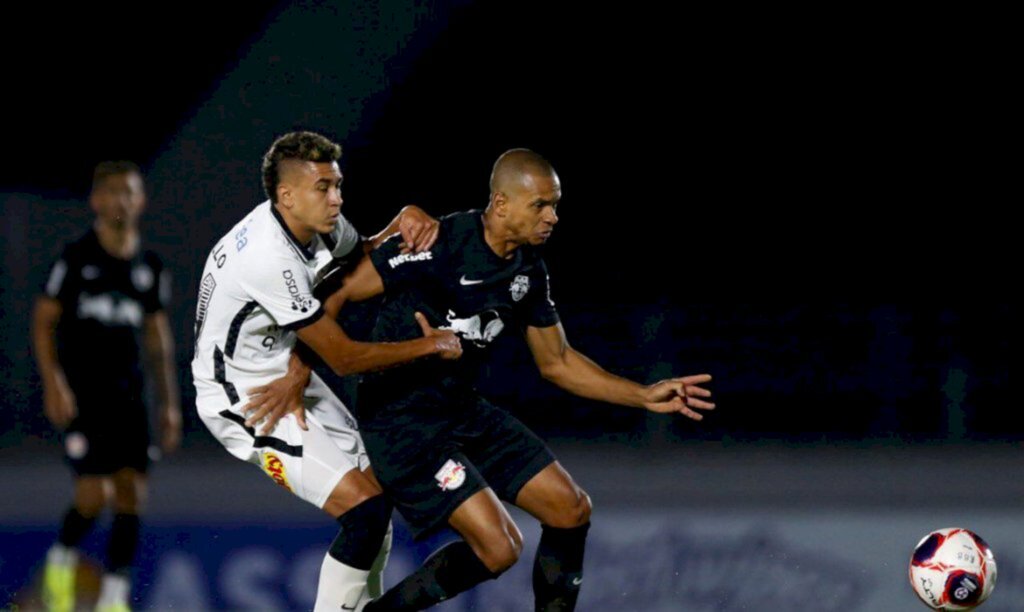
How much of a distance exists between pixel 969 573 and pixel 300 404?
7.98ft

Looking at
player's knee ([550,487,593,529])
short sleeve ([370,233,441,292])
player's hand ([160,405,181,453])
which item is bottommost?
player's knee ([550,487,593,529])

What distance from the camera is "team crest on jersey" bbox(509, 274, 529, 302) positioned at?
5035mm

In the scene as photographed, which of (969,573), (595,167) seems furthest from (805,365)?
(969,573)

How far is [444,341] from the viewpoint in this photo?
15.4ft

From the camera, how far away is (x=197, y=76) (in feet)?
40.1

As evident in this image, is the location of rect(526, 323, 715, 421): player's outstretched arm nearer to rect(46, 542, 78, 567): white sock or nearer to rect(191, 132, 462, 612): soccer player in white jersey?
rect(191, 132, 462, 612): soccer player in white jersey

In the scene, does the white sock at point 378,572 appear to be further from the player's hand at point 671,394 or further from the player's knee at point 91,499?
the player's knee at point 91,499

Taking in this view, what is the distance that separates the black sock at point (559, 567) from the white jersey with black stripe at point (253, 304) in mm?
1056

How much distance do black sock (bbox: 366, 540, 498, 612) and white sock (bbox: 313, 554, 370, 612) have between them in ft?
0.52

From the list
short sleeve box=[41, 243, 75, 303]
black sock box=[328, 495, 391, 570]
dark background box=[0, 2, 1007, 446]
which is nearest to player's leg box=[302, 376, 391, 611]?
black sock box=[328, 495, 391, 570]

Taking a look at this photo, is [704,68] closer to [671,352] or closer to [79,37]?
[671,352]

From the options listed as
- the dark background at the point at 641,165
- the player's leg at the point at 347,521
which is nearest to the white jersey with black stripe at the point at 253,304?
the player's leg at the point at 347,521

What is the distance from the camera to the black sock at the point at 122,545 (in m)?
5.83

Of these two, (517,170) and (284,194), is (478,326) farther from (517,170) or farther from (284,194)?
(284,194)
